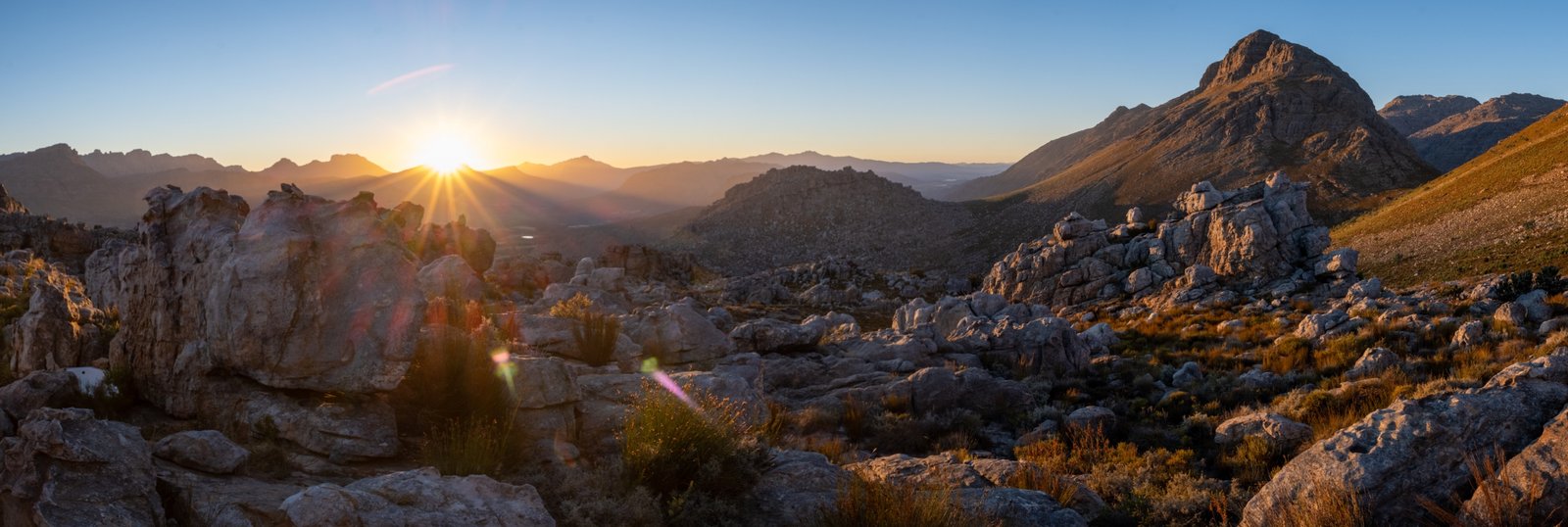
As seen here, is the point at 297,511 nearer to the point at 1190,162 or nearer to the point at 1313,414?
the point at 1313,414

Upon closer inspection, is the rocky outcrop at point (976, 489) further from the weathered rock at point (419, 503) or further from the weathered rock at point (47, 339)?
the weathered rock at point (47, 339)

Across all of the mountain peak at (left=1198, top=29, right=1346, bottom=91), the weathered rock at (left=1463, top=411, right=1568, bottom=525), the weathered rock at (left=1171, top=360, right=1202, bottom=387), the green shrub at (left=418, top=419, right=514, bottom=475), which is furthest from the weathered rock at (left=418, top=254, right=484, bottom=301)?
the mountain peak at (left=1198, top=29, right=1346, bottom=91)

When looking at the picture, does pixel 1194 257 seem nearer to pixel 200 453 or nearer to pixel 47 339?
pixel 200 453

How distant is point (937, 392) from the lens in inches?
623

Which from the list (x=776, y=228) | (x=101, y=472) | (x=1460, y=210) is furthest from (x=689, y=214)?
(x=101, y=472)

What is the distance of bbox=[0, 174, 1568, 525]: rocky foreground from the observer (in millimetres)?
6238

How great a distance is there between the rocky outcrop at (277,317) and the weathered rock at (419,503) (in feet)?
8.04

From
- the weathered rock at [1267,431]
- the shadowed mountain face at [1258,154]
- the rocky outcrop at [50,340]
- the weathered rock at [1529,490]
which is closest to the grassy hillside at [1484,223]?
the shadowed mountain face at [1258,154]

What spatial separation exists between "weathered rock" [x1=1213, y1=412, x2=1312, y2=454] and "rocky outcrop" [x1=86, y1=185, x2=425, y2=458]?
12174 mm

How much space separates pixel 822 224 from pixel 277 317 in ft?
374

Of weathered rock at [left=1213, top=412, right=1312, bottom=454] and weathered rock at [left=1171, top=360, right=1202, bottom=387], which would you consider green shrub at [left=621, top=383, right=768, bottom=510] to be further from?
weathered rock at [left=1171, top=360, right=1202, bottom=387]

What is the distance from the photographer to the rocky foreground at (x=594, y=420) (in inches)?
246

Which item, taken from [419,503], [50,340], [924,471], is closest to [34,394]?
[50,340]

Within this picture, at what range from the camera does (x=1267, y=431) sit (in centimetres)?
1131
